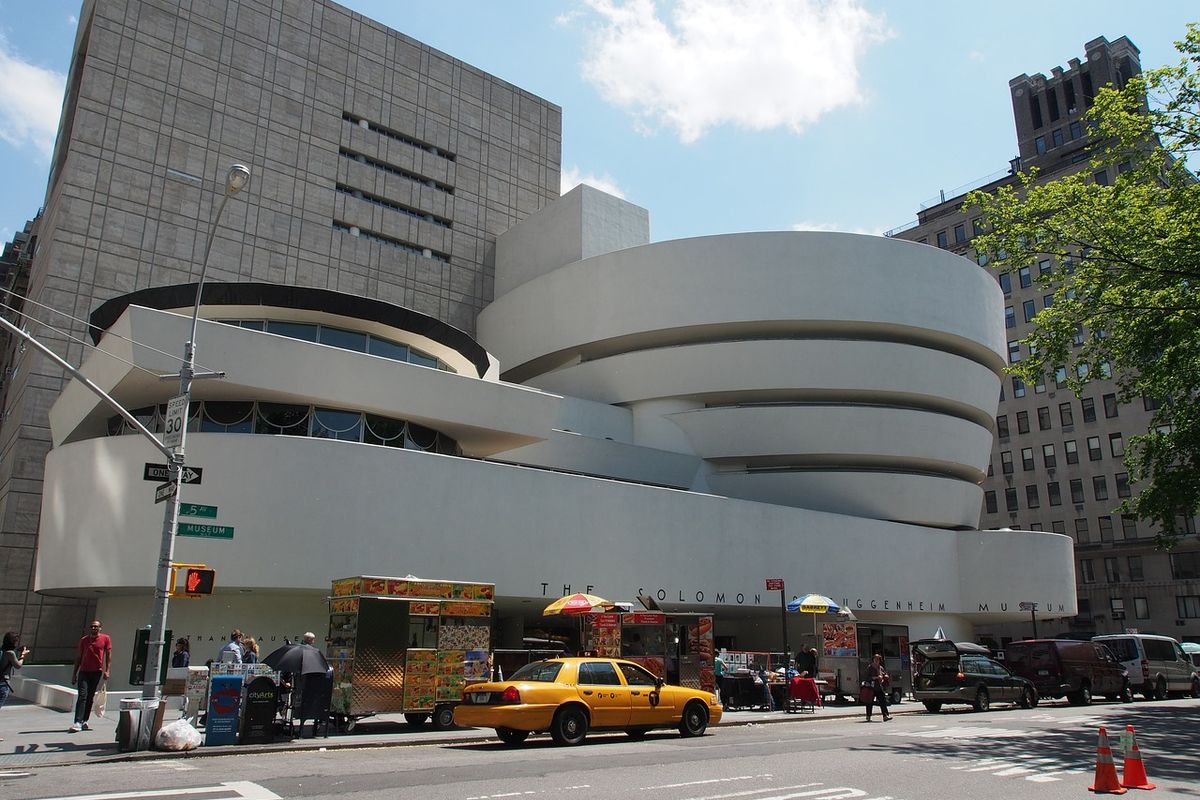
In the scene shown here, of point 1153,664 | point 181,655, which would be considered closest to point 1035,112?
point 1153,664

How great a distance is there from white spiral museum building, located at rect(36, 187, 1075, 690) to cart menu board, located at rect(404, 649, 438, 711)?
8584 millimetres

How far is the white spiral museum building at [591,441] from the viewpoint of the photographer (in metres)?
25.4

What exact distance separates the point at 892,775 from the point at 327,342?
2240 centimetres

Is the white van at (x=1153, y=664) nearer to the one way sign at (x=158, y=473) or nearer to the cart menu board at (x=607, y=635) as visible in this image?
the cart menu board at (x=607, y=635)

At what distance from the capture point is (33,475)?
34.5 metres

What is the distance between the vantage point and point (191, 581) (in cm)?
1470

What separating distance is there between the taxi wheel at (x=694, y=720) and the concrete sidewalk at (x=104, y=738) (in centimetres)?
346

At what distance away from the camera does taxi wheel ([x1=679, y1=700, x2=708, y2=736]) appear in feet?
55.3

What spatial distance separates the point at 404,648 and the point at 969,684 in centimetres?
1547

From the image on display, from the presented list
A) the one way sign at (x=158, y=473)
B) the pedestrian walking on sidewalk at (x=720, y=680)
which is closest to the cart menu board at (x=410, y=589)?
the one way sign at (x=158, y=473)

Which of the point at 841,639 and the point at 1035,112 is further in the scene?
the point at 1035,112

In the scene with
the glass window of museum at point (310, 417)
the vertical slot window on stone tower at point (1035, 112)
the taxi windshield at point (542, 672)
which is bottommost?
the taxi windshield at point (542, 672)

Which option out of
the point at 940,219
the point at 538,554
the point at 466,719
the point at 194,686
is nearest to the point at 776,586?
the point at 538,554

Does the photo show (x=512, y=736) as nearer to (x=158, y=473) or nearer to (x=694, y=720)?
(x=694, y=720)
